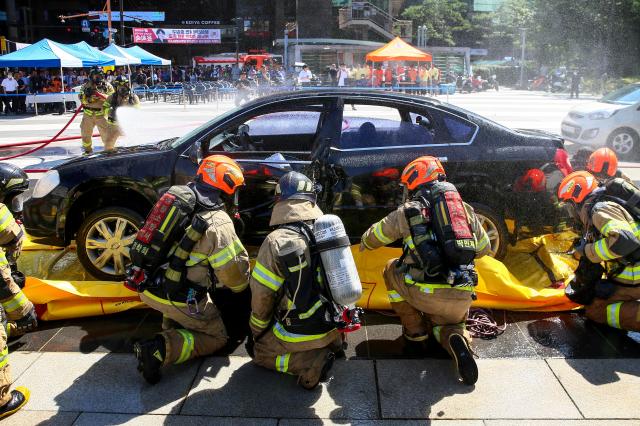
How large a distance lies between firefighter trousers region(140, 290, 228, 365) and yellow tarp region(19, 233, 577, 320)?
849 millimetres

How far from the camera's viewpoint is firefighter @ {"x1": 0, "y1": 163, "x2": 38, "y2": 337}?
3.91 metres

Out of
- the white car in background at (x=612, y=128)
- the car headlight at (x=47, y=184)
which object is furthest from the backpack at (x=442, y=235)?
the white car in background at (x=612, y=128)

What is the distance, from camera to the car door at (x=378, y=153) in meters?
4.93

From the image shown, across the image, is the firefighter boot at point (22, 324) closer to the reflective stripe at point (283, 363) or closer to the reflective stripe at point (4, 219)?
the reflective stripe at point (4, 219)

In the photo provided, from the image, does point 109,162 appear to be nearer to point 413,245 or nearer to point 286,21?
point 413,245

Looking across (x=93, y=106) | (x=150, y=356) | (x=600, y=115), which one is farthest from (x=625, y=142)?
(x=150, y=356)

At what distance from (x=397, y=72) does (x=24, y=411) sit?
27852 millimetres

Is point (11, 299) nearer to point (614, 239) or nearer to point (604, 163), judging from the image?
point (614, 239)

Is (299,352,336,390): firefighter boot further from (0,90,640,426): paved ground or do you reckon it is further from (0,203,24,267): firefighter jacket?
(0,203,24,267): firefighter jacket

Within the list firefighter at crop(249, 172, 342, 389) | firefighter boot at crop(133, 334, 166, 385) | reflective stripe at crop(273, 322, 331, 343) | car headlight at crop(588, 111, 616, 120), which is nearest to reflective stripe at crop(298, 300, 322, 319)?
firefighter at crop(249, 172, 342, 389)

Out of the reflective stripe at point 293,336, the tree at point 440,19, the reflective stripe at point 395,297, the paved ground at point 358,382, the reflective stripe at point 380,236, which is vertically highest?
the tree at point 440,19

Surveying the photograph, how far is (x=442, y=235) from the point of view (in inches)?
144

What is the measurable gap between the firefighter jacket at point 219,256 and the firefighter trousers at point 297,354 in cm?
41

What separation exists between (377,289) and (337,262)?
1.49m
